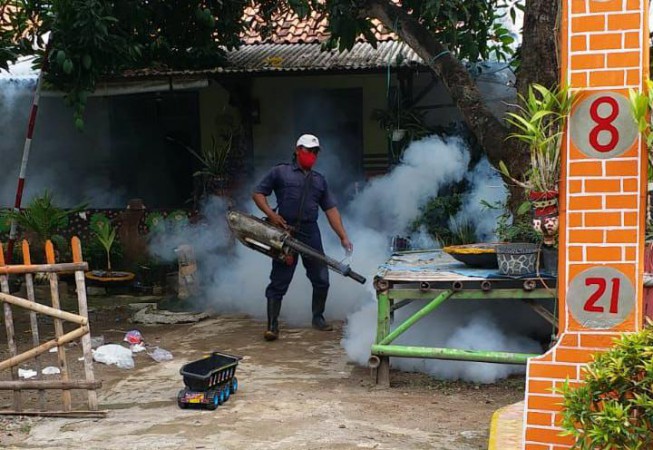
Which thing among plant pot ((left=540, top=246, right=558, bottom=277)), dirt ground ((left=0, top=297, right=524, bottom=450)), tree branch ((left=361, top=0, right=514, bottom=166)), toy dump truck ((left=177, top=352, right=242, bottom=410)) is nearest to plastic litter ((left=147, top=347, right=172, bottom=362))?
dirt ground ((left=0, top=297, right=524, bottom=450))

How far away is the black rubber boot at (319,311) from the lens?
806cm

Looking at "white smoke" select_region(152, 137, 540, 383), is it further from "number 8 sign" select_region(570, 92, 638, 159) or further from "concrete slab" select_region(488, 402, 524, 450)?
"number 8 sign" select_region(570, 92, 638, 159)

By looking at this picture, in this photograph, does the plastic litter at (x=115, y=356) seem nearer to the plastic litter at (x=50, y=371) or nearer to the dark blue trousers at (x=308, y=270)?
the plastic litter at (x=50, y=371)

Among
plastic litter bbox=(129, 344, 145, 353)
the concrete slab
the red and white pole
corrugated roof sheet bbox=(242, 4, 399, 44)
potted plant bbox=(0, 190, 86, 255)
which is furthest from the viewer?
corrugated roof sheet bbox=(242, 4, 399, 44)

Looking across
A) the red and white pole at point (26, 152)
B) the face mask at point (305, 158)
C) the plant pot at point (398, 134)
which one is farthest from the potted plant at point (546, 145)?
the red and white pole at point (26, 152)

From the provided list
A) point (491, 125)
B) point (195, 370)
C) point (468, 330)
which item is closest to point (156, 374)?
point (195, 370)

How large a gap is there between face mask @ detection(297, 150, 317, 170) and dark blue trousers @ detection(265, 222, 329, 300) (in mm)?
635

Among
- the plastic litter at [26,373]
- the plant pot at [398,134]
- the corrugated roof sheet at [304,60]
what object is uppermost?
the corrugated roof sheet at [304,60]

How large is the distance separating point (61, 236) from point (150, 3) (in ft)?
13.1

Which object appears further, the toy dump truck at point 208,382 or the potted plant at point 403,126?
the potted plant at point 403,126

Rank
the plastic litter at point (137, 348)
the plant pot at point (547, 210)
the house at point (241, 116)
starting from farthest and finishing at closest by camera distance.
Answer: the house at point (241, 116) < the plastic litter at point (137, 348) < the plant pot at point (547, 210)

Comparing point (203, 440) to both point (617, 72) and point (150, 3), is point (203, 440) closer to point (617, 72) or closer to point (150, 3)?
point (617, 72)

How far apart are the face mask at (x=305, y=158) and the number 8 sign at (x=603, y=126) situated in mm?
4412

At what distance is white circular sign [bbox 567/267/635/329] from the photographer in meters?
3.37
